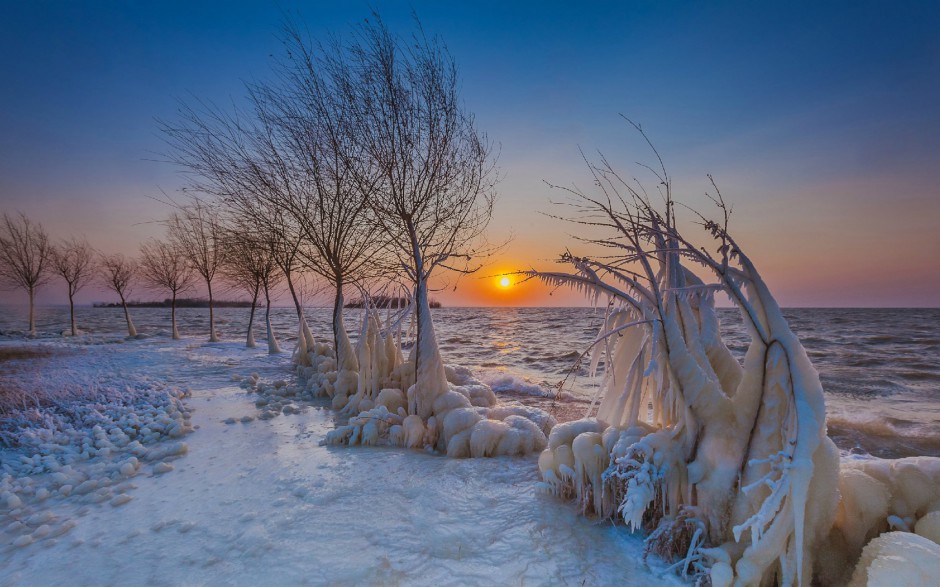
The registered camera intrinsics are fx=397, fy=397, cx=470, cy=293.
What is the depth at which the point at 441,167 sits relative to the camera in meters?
7.88

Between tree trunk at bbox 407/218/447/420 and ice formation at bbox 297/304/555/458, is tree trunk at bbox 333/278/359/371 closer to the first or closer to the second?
ice formation at bbox 297/304/555/458

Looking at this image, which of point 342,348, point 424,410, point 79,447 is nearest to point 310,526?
point 424,410

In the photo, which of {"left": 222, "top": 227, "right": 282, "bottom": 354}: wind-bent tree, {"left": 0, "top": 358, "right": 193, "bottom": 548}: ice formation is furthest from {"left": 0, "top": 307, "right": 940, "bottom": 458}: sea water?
{"left": 222, "top": 227, "right": 282, "bottom": 354}: wind-bent tree

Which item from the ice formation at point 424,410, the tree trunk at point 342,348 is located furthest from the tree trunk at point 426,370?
the tree trunk at point 342,348

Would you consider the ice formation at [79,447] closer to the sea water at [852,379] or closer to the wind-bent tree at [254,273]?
the sea water at [852,379]

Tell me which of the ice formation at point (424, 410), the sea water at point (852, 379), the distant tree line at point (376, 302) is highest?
the distant tree line at point (376, 302)

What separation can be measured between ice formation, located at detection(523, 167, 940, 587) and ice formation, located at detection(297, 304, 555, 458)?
5.04 feet

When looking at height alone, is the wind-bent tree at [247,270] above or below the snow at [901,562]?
above

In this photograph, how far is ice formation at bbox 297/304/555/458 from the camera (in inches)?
228

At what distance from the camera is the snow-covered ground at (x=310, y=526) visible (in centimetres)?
316

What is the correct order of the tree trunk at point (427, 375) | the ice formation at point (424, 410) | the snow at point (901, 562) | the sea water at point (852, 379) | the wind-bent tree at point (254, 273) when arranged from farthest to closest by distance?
1. the wind-bent tree at point (254, 273)
2. the sea water at point (852, 379)
3. the tree trunk at point (427, 375)
4. the ice formation at point (424, 410)
5. the snow at point (901, 562)

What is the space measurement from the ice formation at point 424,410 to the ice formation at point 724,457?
154 cm

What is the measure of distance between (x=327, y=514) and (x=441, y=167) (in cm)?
616

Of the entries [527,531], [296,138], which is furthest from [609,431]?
[296,138]
